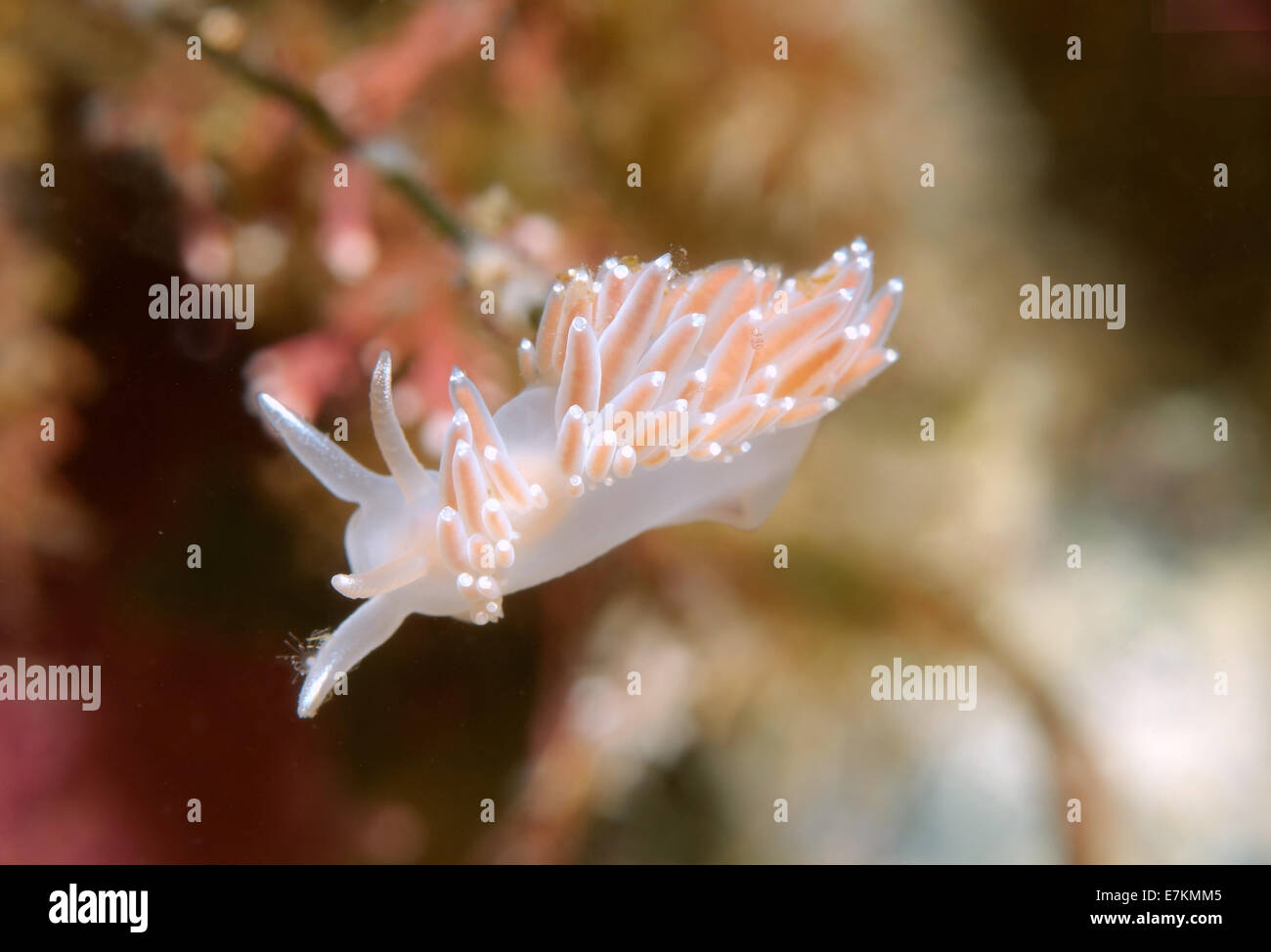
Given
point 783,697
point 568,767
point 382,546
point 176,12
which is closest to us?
point 382,546

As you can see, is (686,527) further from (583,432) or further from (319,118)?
(319,118)

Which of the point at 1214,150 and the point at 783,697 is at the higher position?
the point at 1214,150

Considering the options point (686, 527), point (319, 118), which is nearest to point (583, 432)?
point (686, 527)

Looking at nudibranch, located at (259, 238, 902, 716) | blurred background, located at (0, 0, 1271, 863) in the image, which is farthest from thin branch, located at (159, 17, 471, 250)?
nudibranch, located at (259, 238, 902, 716)

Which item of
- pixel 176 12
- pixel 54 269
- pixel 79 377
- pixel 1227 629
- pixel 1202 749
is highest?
pixel 176 12

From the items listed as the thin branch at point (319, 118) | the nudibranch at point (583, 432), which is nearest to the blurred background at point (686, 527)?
the thin branch at point (319, 118)
